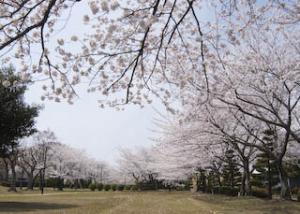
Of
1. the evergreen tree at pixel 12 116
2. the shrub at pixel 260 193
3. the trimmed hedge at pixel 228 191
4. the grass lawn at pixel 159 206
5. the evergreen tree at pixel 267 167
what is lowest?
the grass lawn at pixel 159 206

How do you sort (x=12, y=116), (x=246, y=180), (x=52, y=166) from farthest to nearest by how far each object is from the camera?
(x=52, y=166)
(x=246, y=180)
(x=12, y=116)

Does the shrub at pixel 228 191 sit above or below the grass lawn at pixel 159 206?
above

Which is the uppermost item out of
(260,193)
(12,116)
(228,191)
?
(12,116)

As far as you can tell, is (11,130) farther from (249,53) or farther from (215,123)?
(249,53)

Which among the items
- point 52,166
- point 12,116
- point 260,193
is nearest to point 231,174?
point 260,193

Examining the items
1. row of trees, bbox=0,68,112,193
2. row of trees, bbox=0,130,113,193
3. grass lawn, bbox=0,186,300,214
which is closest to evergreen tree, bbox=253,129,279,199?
grass lawn, bbox=0,186,300,214

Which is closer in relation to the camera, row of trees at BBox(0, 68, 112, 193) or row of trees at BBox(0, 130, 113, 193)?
row of trees at BBox(0, 68, 112, 193)

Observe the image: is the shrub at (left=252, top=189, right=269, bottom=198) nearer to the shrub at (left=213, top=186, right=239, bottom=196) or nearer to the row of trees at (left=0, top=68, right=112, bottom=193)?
the shrub at (left=213, top=186, right=239, bottom=196)

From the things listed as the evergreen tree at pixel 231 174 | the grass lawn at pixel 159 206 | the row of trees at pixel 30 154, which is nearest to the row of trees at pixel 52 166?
the row of trees at pixel 30 154

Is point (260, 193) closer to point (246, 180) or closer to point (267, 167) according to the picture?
point (267, 167)

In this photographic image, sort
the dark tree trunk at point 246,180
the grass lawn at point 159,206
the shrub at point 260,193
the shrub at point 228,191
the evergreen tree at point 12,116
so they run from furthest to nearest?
1. the shrub at point 228,191
2. the shrub at point 260,193
3. the dark tree trunk at point 246,180
4. the evergreen tree at point 12,116
5. the grass lawn at point 159,206

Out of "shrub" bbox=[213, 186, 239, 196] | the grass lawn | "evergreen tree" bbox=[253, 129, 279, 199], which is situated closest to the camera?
the grass lawn

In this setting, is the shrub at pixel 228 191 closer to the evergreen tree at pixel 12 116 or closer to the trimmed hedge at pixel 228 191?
the trimmed hedge at pixel 228 191

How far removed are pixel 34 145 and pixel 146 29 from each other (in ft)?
191
